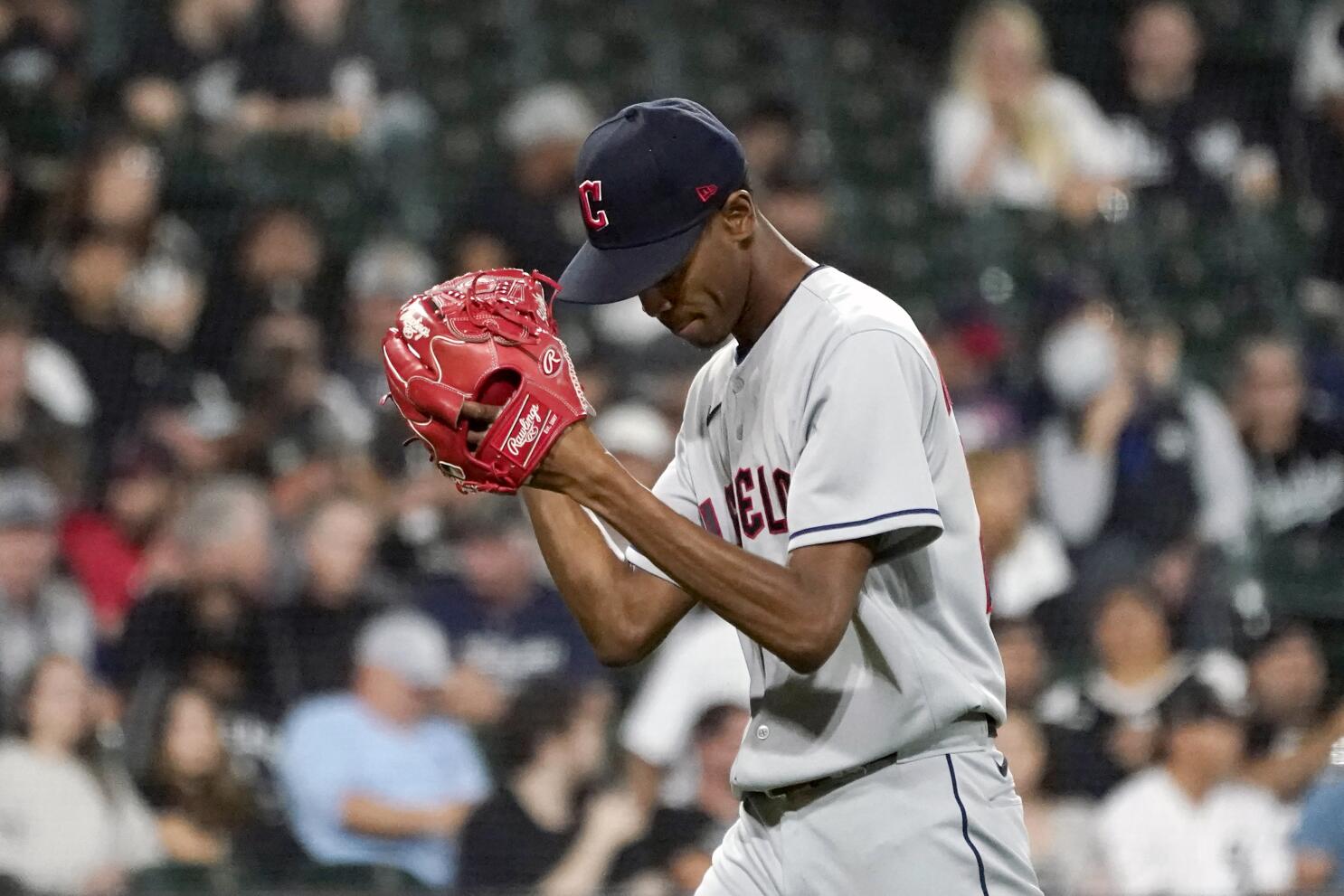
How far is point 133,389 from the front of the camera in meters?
5.11

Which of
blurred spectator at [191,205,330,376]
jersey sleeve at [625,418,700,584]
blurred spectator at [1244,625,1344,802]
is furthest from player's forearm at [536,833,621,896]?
jersey sleeve at [625,418,700,584]

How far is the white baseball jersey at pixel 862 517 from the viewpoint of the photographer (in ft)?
5.58

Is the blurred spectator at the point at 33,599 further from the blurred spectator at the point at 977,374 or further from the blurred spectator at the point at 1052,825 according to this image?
the blurred spectator at the point at 977,374

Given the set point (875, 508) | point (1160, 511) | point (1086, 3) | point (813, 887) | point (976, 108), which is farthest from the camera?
point (1086, 3)

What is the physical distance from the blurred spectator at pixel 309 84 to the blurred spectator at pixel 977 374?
2175 millimetres

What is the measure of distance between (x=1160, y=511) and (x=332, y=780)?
7.69 feet

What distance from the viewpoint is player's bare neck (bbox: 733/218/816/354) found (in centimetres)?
188

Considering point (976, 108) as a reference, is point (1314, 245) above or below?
below

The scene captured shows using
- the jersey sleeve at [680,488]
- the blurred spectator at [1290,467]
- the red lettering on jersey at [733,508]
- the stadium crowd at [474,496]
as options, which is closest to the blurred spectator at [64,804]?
the stadium crowd at [474,496]

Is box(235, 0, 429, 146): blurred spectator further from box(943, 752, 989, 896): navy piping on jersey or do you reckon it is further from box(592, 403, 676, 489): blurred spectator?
box(943, 752, 989, 896): navy piping on jersey

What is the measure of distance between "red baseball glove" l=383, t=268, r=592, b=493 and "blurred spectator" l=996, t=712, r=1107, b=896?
2473mm

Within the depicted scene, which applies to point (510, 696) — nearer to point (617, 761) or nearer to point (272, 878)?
point (617, 761)

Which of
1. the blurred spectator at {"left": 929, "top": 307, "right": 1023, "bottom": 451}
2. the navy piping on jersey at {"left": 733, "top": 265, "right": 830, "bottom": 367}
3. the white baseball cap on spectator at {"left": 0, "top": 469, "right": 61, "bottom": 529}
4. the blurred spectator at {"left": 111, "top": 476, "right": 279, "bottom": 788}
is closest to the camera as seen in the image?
the navy piping on jersey at {"left": 733, "top": 265, "right": 830, "bottom": 367}

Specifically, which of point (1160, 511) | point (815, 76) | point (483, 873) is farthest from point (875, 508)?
point (815, 76)
